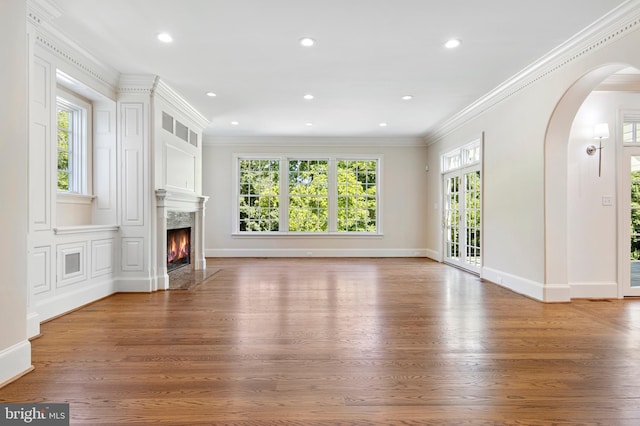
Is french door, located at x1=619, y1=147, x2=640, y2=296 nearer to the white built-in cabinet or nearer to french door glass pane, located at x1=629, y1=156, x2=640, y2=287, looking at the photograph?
french door glass pane, located at x1=629, y1=156, x2=640, y2=287

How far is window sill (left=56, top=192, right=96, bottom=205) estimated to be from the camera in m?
3.95

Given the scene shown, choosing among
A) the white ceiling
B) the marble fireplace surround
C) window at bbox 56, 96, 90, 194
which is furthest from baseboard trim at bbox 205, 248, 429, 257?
window at bbox 56, 96, 90, 194

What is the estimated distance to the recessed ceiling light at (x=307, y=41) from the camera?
359cm

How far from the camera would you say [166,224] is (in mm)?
5113

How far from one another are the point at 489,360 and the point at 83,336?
3284 mm

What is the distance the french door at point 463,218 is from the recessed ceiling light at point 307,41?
3.67 m

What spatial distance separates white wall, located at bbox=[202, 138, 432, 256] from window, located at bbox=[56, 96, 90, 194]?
12.6ft

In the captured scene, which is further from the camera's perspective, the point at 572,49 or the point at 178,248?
the point at 178,248

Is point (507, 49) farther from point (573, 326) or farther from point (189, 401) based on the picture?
point (189, 401)

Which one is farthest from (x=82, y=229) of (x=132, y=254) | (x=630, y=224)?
(x=630, y=224)

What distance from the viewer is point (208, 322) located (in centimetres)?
334

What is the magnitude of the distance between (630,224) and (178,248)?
6693 mm

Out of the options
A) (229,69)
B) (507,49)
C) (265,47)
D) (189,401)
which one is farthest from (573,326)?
(229,69)

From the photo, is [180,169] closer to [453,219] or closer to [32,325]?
[32,325]
